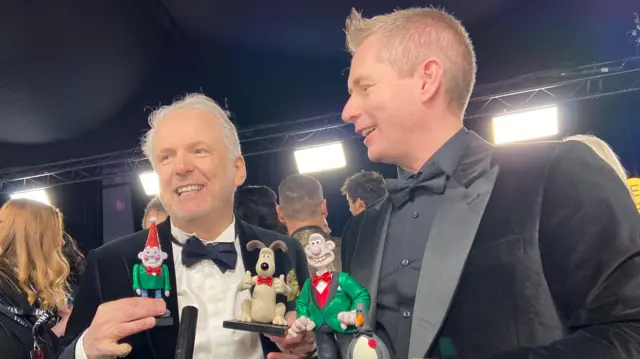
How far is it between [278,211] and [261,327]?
1604mm

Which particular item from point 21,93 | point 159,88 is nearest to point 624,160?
point 159,88

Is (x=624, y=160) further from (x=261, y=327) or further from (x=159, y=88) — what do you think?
(x=261, y=327)

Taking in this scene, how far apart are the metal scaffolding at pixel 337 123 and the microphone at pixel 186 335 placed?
4819 mm

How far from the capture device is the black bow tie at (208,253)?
165cm

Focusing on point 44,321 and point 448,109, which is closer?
point 448,109

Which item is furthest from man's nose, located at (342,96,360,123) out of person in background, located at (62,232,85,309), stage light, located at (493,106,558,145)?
stage light, located at (493,106,558,145)

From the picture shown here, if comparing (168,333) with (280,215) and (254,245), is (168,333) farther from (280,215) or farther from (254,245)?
(280,215)

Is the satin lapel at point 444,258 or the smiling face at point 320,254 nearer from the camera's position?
the satin lapel at point 444,258

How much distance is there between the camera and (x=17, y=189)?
6.97 m

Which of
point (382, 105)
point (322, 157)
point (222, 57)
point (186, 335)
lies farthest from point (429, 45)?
point (322, 157)

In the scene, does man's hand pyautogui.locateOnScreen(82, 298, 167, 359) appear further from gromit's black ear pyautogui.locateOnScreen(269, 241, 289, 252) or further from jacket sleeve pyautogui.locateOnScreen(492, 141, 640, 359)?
jacket sleeve pyautogui.locateOnScreen(492, 141, 640, 359)

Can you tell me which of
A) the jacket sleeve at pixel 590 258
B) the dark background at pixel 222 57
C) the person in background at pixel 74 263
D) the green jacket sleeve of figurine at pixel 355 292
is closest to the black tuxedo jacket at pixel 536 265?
the jacket sleeve at pixel 590 258

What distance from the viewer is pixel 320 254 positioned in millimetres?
1390

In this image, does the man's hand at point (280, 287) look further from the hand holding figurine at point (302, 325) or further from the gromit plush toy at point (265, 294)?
the hand holding figurine at point (302, 325)
